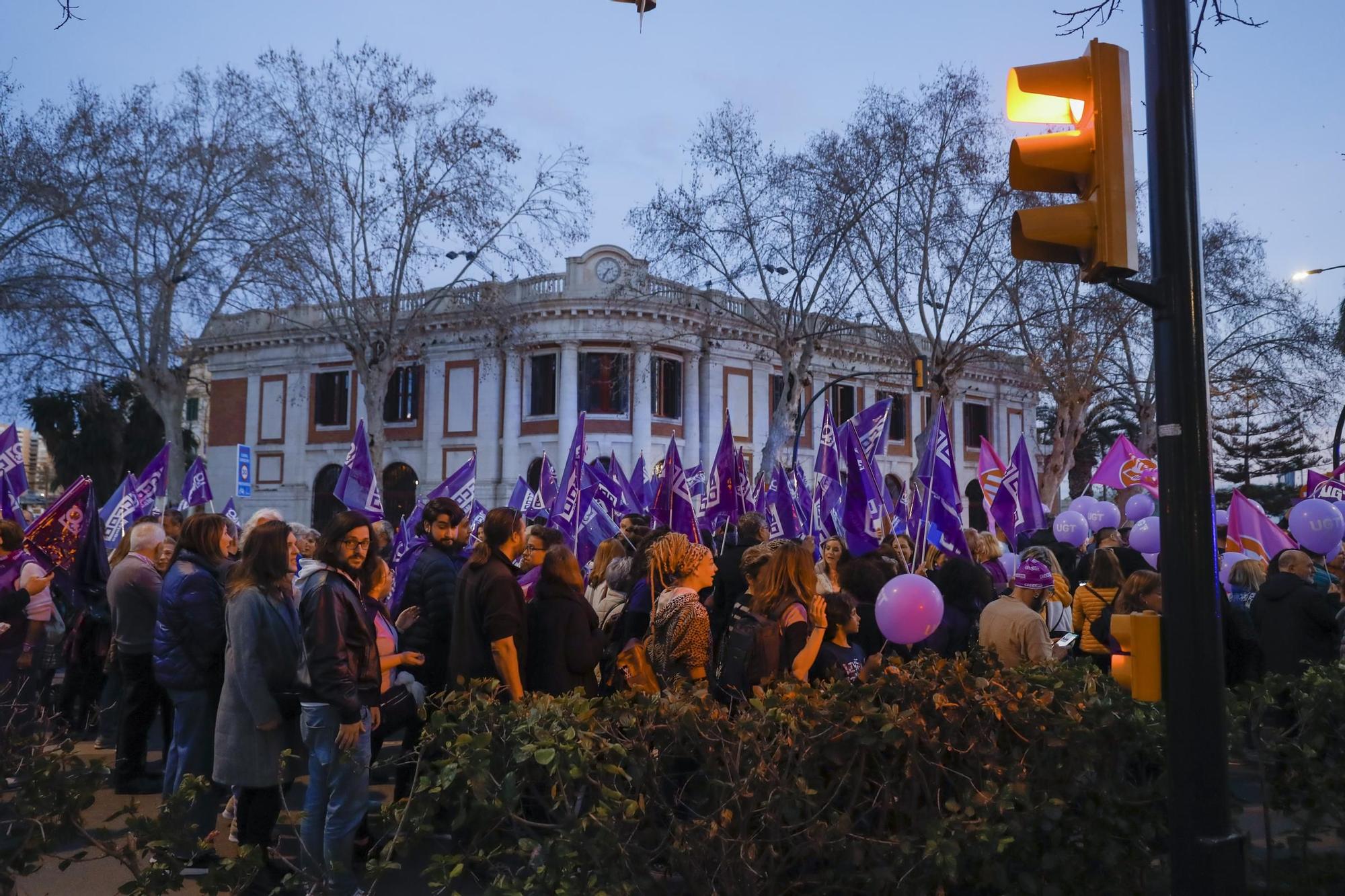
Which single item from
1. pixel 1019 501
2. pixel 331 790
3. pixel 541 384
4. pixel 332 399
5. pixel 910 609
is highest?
pixel 541 384

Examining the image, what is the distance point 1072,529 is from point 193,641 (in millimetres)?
10439

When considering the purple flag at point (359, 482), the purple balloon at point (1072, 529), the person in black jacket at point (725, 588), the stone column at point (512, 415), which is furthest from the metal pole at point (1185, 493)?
the stone column at point (512, 415)

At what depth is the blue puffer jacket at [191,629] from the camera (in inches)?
223

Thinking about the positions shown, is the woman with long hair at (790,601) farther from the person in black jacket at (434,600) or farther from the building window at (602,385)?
the building window at (602,385)

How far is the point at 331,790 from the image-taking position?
4.58 meters

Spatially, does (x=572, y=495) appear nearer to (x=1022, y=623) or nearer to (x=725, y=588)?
(x=725, y=588)

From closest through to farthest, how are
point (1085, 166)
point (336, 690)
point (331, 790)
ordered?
point (1085, 166) → point (336, 690) → point (331, 790)

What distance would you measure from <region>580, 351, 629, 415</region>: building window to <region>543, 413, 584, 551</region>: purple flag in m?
19.8

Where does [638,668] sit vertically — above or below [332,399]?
below

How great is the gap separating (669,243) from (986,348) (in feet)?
31.4

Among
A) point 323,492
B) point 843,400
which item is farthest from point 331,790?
point 843,400

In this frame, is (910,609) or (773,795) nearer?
(773,795)

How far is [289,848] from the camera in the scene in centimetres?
546

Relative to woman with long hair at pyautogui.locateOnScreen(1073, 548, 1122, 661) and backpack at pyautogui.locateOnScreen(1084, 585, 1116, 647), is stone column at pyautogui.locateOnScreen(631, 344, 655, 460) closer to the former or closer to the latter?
woman with long hair at pyautogui.locateOnScreen(1073, 548, 1122, 661)
